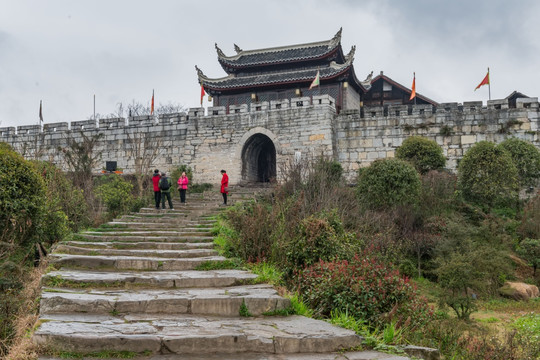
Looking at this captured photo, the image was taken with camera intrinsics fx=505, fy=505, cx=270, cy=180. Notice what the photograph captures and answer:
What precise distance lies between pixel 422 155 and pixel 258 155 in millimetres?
6977

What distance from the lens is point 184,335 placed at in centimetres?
497

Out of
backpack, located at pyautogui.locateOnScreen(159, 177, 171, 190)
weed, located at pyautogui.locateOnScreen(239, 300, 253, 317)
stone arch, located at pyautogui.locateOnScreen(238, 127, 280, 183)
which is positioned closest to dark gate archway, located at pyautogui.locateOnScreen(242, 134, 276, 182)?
stone arch, located at pyautogui.locateOnScreen(238, 127, 280, 183)

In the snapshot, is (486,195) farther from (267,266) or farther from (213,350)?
(213,350)

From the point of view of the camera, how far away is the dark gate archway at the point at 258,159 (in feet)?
66.7

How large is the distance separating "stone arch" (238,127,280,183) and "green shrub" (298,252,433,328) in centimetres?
1216

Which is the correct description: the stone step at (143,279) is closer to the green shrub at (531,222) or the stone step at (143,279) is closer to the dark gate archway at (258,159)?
the green shrub at (531,222)

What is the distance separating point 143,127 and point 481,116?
13.7 metres

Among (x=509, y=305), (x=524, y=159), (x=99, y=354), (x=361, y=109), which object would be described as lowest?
(x=509, y=305)

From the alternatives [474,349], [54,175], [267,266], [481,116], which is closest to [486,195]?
[481,116]

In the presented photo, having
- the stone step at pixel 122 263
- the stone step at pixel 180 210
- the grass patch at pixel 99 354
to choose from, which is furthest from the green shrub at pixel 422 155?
the grass patch at pixel 99 354

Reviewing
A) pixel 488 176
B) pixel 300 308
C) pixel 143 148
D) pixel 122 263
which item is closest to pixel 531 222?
pixel 488 176

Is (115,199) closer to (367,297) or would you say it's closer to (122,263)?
(122,263)

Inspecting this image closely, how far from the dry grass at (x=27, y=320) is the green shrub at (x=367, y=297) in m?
3.30

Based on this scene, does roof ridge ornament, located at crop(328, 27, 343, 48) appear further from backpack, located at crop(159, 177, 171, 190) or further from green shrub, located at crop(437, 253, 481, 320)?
green shrub, located at crop(437, 253, 481, 320)
